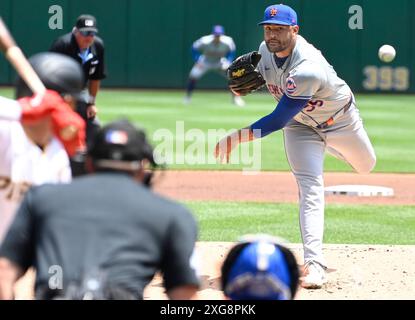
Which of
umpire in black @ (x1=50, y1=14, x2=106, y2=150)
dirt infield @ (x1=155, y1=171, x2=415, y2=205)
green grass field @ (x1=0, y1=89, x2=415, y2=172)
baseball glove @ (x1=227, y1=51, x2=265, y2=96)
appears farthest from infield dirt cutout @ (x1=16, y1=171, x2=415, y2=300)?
green grass field @ (x1=0, y1=89, x2=415, y2=172)

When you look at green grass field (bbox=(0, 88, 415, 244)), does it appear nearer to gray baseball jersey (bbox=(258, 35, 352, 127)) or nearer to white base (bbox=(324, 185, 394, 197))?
white base (bbox=(324, 185, 394, 197))

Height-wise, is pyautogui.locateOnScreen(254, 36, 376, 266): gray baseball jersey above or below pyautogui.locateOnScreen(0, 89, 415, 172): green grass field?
above

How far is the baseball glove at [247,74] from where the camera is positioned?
23.8ft

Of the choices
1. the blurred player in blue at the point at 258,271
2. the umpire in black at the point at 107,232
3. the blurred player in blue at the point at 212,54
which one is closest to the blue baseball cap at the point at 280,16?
the umpire in black at the point at 107,232

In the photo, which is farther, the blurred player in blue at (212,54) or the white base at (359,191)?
the blurred player in blue at (212,54)

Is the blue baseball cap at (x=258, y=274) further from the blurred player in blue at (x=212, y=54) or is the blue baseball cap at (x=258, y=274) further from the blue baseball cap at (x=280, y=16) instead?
the blurred player in blue at (x=212, y=54)

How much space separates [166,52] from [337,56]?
16.6 ft

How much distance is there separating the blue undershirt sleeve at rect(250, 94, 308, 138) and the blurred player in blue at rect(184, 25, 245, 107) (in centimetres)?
1810

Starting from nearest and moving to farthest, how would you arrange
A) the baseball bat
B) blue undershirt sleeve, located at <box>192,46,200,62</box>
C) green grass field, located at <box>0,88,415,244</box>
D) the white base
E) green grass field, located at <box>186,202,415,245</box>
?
the baseball bat, green grass field, located at <box>186,202,415,245</box>, green grass field, located at <box>0,88,415,244</box>, the white base, blue undershirt sleeve, located at <box>192,46,200,62</box>

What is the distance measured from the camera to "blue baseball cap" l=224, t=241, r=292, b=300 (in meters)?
2.86

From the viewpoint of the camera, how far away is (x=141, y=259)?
3150 millimetres

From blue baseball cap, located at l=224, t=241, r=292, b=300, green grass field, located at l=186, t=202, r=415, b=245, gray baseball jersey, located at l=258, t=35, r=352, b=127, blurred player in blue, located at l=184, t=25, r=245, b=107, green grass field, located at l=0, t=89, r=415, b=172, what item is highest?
gray baseball jersey, located at l=258, t=35, r=352, b=127

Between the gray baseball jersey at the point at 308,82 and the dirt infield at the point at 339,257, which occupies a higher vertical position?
the gray baseball jersey at the point at 308,82
